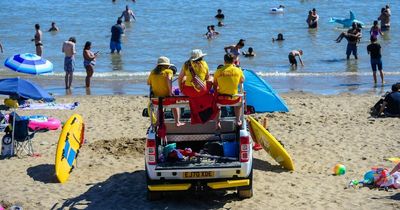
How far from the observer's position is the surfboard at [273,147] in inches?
461

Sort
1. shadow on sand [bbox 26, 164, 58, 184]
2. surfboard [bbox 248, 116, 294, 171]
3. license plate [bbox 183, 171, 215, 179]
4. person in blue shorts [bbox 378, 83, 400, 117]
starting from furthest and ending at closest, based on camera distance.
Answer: person in blue shorts [bbox 378, 83, 400, 117]
surfboard [bbox 248, 116, 294, 171]
shadow on sand [bbox 26, 164, 58, 184]
license plate [bbox 183, 171, 215, 179]

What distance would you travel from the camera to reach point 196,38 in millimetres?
32094

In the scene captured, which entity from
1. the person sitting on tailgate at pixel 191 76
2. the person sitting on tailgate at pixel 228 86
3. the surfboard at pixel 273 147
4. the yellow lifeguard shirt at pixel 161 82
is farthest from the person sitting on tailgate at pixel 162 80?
the surfboard at pixel 273 147

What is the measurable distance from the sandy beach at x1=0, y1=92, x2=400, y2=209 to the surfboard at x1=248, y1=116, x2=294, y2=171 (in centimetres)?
16

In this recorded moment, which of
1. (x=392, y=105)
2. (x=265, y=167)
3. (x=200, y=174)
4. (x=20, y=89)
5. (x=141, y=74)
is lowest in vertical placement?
(x=141, y=74)

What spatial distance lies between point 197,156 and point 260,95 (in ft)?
15.6

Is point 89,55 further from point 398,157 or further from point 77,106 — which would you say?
point 398,157

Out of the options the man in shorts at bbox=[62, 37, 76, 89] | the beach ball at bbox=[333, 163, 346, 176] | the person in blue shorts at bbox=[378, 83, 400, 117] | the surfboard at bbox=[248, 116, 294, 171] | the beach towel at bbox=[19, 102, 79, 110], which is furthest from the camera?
the man in shorts at bbox=[62, 37, 76, 89]

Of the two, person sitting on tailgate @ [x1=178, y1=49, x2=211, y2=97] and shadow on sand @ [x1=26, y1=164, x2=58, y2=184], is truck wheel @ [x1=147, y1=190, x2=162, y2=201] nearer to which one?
person sitting on tailgate @ [x1=178, y1=49, x2=211, y2=97]

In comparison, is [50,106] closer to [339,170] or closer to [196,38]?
[339,170]

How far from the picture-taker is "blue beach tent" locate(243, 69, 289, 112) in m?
14.2

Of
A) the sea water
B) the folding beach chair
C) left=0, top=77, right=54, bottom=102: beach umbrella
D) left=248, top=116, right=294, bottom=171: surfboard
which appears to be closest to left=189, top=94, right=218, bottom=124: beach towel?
left=248, top=116, right=294, bottom=171: surfboard

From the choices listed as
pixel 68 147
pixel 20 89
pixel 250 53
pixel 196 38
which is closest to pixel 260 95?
pixel 68 147

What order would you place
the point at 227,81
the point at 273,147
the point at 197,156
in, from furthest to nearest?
the point at 273,147
the point at 227,81
the point at 197,156
